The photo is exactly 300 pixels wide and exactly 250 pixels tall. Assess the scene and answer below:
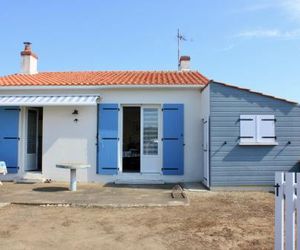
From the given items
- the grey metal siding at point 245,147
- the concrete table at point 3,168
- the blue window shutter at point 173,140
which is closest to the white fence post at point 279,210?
the grey metal siding at point 245,147

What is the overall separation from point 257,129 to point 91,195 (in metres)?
6.23

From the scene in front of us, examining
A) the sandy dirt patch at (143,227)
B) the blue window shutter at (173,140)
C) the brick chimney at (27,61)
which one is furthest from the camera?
the brick chimney at (27,61)

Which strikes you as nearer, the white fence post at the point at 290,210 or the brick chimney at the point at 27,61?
the white fence post at the point at 290,210

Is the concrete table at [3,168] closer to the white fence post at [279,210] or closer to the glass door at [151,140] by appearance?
the glass door at [151,140]

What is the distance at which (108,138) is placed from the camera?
16.3 m

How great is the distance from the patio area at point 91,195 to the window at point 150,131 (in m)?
1.95

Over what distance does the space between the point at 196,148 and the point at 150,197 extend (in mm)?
4412

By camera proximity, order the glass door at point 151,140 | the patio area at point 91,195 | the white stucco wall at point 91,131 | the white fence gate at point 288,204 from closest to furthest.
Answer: the white fence gate at point 288,204
the patio area at point 91,195
the white stucco wall at point 91,131
the glass door at point 151,140

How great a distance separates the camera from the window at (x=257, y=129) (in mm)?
14172

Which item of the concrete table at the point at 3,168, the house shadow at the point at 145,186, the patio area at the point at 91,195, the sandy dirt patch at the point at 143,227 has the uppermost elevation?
the concrete table at the point at 3,168

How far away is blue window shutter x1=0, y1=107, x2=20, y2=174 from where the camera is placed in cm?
1673

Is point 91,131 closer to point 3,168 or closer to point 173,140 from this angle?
point 173,140

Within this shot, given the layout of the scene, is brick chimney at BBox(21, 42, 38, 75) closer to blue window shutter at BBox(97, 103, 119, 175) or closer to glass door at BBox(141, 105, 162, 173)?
blue window shutter at BBox(97, 103, 119, 175)

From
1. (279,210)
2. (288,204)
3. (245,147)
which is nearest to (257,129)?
(245,147)
